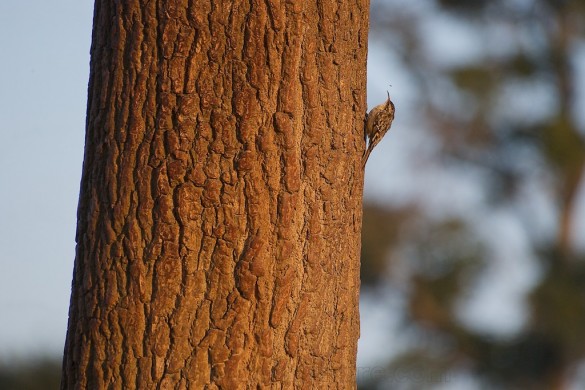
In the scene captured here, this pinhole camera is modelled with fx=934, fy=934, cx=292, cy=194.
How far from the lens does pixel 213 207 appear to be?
222 centimetres

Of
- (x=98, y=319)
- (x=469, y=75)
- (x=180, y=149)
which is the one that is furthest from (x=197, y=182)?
(x=469, y=75)

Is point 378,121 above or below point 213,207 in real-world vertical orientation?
above

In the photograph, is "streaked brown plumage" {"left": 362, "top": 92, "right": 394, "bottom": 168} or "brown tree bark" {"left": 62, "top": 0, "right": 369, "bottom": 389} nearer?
"brown tree bark" {"left": 62, "top": 0, "right": 369, "bottom": 389}

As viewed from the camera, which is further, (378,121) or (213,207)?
(378,121)

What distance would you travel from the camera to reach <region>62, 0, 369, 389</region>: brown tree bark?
7.23ft

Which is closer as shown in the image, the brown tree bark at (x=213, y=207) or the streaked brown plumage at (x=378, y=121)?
the brown tree bark at (x=213, y=207)

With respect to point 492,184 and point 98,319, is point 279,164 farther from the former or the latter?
point 492,184

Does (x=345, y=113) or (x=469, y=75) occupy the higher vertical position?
(x=469, y=75)

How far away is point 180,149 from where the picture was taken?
87.8 inches

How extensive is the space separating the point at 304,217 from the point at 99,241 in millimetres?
506

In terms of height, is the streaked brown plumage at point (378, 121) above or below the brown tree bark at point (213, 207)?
above

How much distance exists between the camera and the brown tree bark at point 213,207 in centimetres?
220

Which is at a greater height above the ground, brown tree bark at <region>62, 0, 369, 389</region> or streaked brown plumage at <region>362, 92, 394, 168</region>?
streaked brown plumage at <region>362, 92, 394, 168</region>

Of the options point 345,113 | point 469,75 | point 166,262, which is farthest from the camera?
point 469,75
